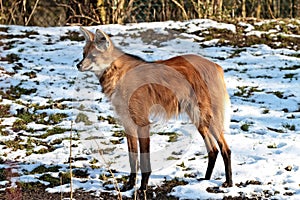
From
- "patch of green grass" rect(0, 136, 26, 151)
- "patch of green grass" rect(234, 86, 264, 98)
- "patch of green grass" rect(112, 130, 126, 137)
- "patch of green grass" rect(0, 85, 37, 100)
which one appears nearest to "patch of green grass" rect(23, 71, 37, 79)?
"patch of green grass" rect(0, 85, 37, 100)

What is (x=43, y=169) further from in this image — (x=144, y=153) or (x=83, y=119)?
(x=83, y=119)

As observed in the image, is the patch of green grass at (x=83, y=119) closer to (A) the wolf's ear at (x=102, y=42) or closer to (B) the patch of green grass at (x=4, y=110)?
(B) the patch of green grass at (x=4, y=110)

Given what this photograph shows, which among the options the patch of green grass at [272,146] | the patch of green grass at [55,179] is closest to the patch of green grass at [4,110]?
the patch of green grass at [55,179]

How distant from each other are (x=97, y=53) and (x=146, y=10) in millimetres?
8705

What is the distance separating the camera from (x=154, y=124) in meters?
4.73

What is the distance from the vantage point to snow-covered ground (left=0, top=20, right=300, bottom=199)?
172 inches

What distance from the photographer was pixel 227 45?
9.16 meters

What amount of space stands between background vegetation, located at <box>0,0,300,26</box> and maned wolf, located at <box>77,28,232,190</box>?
22.9 ft

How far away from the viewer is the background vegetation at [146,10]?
11.2 metres

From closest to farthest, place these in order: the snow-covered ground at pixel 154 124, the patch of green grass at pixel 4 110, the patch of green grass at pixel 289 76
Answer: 1. the snow-covered ground at pixel 154 124
2. the patch of green grass at pixel 4 110
3. the patch of green grass at pixel 289 76

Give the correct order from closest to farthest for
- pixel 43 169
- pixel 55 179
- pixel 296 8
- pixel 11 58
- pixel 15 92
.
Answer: pixel 55 179 → pixel 43 169 → pixel 15 92 → pixel 11 58 → pixel 296 8

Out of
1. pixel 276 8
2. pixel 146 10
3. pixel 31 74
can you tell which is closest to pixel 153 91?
pixel 31 74

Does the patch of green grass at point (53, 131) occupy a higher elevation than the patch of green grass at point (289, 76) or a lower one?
lower

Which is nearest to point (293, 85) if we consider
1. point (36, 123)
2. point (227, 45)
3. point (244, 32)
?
point (227, 45)
